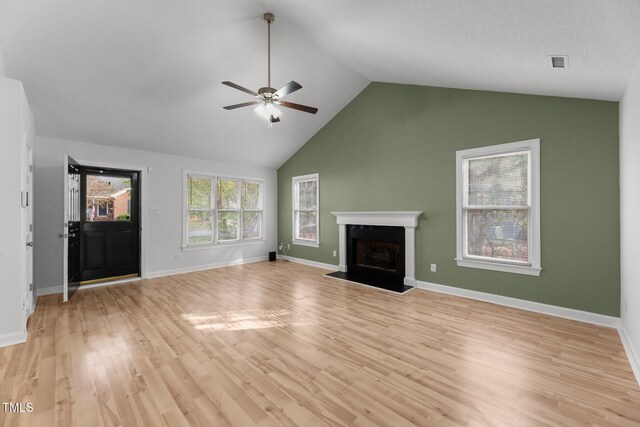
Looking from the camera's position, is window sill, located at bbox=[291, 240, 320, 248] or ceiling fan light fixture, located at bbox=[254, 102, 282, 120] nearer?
ceiling fan light fixture, located at bbox=[254, 102, 282, 120]

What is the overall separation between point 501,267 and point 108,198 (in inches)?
252

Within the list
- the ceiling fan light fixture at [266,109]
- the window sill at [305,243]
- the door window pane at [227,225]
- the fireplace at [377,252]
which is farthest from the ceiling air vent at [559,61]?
the door window pane at [227,225]

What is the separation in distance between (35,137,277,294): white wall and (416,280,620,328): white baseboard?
429 cm

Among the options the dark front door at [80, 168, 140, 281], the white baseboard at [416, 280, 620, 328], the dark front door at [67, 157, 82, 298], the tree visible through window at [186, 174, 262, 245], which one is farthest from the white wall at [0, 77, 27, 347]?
the white baseboard at [416, 280, 620, 328]

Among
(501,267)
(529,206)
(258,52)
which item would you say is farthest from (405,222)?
(258,52)

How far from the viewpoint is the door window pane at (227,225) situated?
20.9 feet

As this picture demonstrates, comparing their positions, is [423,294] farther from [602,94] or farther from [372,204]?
[602,94]

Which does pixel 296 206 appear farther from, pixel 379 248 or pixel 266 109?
pixel 266 109

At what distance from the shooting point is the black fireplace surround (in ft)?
15.9

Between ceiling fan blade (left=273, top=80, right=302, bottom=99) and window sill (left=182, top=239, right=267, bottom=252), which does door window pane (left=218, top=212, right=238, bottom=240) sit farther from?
ceiling fan blade (left=273, top=80, right=302, bottom=99)

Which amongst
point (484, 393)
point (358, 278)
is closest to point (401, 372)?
point (484, 393)

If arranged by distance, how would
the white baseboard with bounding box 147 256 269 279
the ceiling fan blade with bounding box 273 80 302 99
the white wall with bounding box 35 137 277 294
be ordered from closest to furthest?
the ceiling fan blade with bounding box 273 80 302 99, the white wall with bounding box 35 137 277 294, the white baseboard with bounding box 147 256 269 279

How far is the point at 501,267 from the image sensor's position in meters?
3.74

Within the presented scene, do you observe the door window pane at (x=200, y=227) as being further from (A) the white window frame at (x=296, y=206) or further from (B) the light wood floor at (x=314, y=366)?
(B) the light wood floor at (x=314, y=366)
